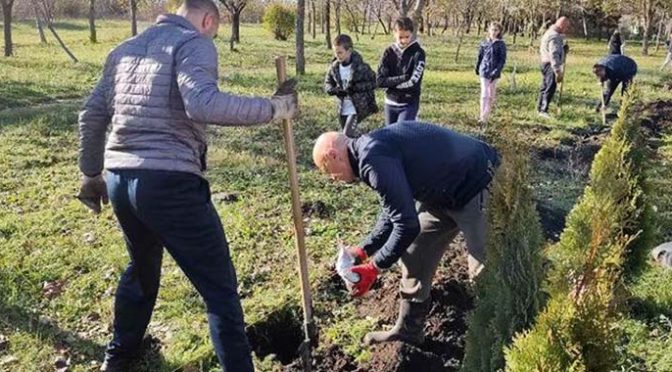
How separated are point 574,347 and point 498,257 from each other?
2.27 feet

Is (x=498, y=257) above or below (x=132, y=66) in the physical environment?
below

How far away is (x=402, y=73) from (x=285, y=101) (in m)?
4.28

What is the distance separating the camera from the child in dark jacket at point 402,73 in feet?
23.8

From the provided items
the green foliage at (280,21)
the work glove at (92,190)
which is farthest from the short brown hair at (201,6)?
the green foliage at (280,21)

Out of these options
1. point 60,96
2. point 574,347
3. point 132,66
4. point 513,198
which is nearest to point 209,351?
point 132,66

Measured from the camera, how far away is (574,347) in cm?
210

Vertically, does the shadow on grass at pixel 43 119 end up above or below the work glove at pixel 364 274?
below

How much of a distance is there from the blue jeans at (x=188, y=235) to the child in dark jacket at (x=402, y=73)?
14.5 ft

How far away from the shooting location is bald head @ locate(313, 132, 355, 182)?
3.16 m

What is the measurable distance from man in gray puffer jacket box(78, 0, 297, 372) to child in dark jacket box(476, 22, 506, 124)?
24.7ft

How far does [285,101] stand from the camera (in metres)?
3.26

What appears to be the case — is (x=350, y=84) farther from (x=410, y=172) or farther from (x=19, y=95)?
(x=19, y=95)

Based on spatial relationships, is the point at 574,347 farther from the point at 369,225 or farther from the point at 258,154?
the point at 258,154

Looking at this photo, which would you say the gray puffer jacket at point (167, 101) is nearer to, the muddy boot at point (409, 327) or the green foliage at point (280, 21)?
the muddy boot at point (409, 327)
